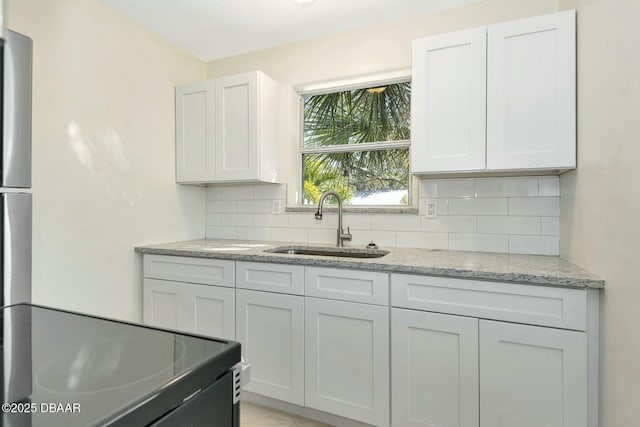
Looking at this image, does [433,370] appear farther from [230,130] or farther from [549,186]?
[230,130]

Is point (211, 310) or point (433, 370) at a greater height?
point (211, 310)

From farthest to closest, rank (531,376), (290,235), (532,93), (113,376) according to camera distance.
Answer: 1. (290,235)
2. (532,93)
3. (531,376)
4. (113,376)

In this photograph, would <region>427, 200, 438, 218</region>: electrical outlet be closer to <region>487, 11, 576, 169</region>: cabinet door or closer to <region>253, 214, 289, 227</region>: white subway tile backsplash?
<region>487, 11, 576, 169</region>: cabinet door

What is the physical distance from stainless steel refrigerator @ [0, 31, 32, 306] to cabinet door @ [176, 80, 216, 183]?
1518 mm

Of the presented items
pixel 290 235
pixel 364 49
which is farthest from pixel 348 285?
pixel 364 49

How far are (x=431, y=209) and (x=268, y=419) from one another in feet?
5.31

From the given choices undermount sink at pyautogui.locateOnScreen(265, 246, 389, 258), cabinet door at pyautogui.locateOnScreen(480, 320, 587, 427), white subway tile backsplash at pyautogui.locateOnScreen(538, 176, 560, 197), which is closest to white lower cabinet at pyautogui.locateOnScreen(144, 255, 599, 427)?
cabinet door at pyautogui.locateOnScreen(480, 320, 587, 427)

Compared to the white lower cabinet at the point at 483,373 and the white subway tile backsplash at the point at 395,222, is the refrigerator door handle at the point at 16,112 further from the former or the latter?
the white subway tile backsplash at the point at 395,222

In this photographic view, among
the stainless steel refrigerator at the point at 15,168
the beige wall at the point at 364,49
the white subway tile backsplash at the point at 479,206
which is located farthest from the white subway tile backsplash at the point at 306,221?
the stainless steel refrigerator at the point at 15,168

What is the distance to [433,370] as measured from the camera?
1.65m

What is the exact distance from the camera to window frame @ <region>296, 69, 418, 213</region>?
8.00ft

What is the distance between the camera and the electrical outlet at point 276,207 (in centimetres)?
279

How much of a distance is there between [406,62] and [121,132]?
77.8 inches

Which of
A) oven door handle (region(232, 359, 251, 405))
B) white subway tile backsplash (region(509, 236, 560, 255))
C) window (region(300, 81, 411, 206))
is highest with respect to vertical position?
window (region(300, 81, 411, 206))
